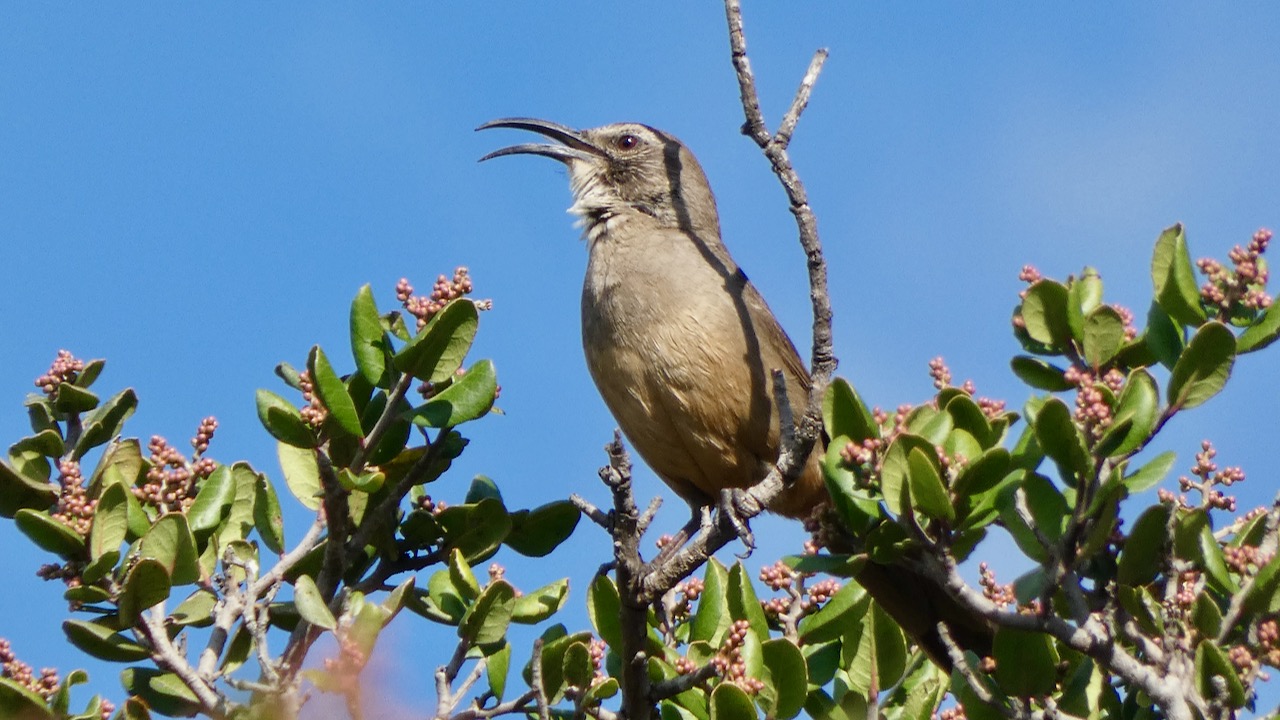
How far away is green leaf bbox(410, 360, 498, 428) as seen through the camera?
3.83 meters

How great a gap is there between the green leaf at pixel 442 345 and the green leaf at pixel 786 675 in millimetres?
1155

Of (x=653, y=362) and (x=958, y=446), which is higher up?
(x=653, y=362)

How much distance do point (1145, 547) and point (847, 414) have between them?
2.65 ft

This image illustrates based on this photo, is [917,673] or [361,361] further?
[917,673]

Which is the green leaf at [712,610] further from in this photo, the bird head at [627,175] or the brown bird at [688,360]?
the bird head at [627,175]

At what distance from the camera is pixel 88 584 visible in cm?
359

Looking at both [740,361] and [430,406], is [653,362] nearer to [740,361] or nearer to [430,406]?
[740,361]

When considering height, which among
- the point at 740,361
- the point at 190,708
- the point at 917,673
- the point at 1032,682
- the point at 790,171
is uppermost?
the point at 740,361

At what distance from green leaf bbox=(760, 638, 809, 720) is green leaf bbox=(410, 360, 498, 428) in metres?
1.02

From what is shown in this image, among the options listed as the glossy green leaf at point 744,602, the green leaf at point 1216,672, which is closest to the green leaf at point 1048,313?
the green leaf at point 1216,672

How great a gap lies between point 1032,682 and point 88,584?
2469 mm

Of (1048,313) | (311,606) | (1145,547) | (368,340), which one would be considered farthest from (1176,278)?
(311,606)

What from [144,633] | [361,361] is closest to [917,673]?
[361,361]

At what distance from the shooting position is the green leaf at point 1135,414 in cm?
330
